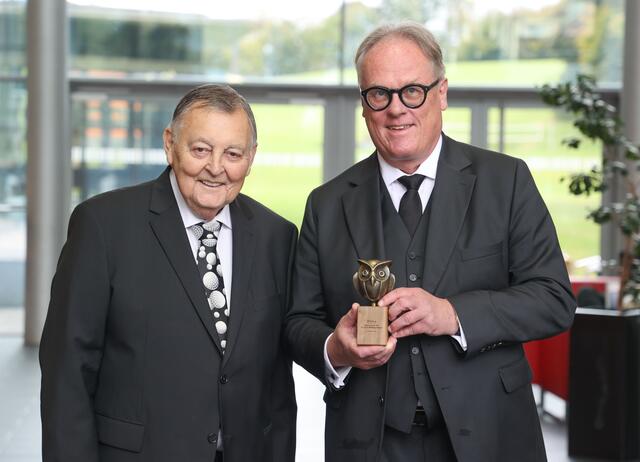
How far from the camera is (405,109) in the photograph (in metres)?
2.65

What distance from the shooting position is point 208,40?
11438 mm

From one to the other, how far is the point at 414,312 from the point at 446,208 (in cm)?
37

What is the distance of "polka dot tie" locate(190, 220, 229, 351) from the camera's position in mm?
2711

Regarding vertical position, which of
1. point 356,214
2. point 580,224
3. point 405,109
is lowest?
point 580,224

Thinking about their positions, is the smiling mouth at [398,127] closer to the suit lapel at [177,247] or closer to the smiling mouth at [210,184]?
the smiling mouth at [210,184]

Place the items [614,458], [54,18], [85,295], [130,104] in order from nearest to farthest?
[85,295] < [614,458] < [54,18] < [130,104]

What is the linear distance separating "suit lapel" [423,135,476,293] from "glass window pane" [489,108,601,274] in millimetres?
8883

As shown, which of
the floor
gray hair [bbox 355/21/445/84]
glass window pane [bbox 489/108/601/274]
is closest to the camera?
gray hair [bbox 355/21/445/84]

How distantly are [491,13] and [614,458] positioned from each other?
255 inches

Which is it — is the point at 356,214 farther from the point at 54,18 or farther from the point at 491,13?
the point at 491,13

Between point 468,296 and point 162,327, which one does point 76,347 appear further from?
point 468,296

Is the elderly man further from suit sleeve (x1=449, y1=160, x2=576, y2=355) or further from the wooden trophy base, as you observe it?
suit sleeve (x1=449, y1=160, x2=576, y2=355)

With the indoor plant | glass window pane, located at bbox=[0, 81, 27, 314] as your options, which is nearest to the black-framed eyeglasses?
the indoor plant

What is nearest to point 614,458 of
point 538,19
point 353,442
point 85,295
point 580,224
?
point 353,442
